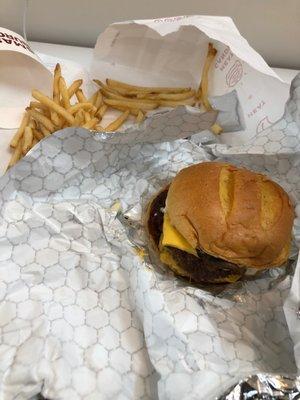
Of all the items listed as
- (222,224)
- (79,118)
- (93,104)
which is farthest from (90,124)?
(222,224)

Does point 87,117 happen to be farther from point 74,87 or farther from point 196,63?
point 196,63

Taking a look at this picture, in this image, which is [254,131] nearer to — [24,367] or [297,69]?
[297,69]

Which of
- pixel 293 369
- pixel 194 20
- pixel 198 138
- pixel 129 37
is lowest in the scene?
pixel 293 369

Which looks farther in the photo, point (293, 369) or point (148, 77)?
point (148, 77)

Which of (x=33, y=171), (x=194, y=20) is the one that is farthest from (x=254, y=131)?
(x=33, y=171)

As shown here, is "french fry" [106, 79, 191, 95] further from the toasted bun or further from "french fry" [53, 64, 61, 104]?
the toasted bun

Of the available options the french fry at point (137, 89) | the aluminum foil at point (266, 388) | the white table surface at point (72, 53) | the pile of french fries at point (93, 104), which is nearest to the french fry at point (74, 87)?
the pile of french fries at point (93, 104)
